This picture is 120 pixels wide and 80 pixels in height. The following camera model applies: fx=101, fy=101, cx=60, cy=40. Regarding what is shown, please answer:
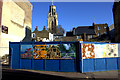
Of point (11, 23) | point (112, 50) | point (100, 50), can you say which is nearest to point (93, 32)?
point (11, 23)

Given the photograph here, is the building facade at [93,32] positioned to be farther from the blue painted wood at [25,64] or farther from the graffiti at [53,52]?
the blue painted wood at [25,64]

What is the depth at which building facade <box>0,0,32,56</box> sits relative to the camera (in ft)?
62.7

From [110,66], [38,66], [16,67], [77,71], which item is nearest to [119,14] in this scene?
[110,66]

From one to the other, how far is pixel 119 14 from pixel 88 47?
19.5 meters

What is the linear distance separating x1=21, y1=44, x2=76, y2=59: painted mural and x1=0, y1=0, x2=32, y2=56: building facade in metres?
10.1

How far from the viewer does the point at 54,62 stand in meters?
10.1

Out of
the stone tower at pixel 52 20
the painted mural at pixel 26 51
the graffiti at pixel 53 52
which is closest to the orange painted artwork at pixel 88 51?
the graffiti at pixel 53 52

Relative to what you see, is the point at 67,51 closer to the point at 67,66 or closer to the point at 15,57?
the point at 67,66

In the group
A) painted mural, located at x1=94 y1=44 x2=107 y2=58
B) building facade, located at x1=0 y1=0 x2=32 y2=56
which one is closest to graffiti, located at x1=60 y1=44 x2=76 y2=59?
painted mural, located at x1=94 y1=44 x2=107 y2=58

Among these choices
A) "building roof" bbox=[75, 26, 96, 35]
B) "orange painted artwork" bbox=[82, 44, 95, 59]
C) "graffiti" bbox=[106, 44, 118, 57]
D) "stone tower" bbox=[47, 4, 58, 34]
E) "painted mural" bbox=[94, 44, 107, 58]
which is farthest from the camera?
"stone tower" bbox=[47, 4, 58, 34]

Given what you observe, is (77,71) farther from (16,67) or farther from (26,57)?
(16,67)

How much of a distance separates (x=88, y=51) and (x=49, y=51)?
12.8ft

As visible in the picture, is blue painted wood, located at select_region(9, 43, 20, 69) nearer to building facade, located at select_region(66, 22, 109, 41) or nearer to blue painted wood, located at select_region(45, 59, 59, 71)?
blue painted wood, located at select_region(45, 59, 59, 71)

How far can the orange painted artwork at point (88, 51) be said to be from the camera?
9.90 m
